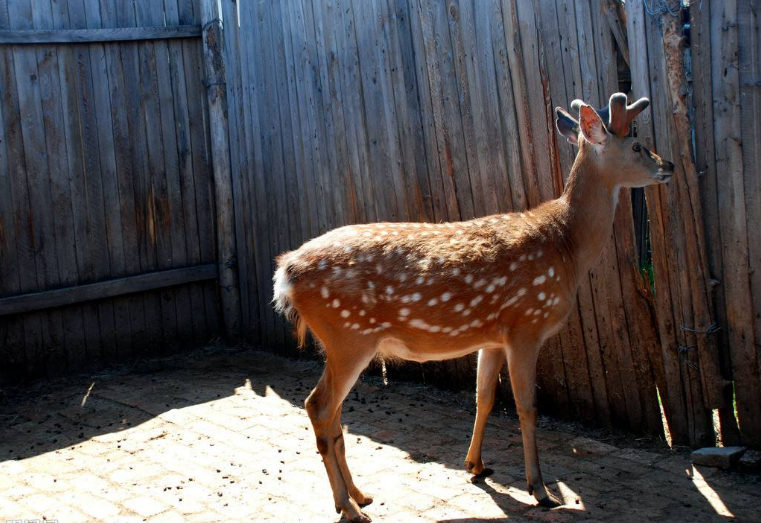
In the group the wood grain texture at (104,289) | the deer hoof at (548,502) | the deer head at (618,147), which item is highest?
the deer head at (618,147)

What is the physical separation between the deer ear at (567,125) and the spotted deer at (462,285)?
9 cm

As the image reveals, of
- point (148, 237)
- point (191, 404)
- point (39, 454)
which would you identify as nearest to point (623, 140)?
point (191, 404)

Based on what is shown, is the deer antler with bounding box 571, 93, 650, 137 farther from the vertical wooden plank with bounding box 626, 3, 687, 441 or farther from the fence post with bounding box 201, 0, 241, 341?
the fence post with bounding box 201, 0, 241, 341

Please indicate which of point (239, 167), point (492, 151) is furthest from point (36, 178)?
point (492, 151)

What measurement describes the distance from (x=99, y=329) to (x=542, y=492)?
526 centimetres

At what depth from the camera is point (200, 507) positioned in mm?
4824

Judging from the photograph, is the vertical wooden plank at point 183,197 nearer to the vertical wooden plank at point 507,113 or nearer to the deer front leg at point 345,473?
the vertical wooden plank at point 507,113

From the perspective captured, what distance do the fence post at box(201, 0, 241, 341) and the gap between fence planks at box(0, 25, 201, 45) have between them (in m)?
0.22

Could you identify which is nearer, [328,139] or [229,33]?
[328,139]

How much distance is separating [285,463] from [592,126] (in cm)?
307

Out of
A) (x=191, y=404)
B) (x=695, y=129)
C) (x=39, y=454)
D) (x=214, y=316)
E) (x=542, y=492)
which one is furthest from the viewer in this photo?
(x=214, y=316)

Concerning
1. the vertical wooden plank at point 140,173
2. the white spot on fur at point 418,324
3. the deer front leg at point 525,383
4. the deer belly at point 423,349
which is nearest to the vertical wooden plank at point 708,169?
the deer front leg at point 525,383

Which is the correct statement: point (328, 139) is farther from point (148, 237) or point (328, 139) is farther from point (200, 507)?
point (200, 507)

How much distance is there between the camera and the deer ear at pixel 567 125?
543 cm
